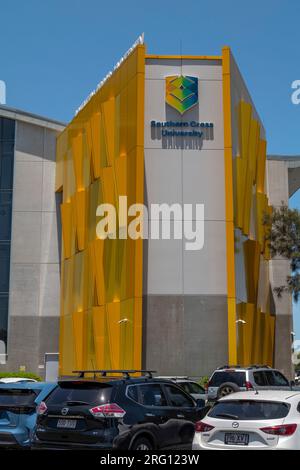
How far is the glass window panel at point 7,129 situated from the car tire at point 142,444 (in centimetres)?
3640

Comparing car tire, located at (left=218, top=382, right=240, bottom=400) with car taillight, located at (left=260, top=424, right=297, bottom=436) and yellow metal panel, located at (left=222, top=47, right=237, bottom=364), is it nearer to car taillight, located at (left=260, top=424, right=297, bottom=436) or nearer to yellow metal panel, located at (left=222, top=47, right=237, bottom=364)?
yellow metal panel, located at (left=222, top=47, right=237, bottom=364)

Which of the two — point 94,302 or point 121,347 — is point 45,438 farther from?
point 94,302

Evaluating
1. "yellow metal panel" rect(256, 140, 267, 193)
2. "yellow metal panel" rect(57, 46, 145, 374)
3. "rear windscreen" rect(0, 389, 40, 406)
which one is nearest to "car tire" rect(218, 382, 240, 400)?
"rear windscreen" rect(0, 389, 40, 406)

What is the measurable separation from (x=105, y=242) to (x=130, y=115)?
644cm

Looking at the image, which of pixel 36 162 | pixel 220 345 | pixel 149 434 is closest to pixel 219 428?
pixel 149 434

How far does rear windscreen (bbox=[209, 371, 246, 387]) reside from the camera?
20.0m

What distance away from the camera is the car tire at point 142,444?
1016 centimetres

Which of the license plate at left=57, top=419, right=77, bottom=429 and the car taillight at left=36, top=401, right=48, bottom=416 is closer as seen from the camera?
the license plate at left=57, top=419, right=77, bottom=429

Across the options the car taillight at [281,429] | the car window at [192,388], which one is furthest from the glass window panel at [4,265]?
the car taillight at [281,429]

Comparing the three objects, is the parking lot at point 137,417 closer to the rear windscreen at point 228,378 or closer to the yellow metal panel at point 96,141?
the rear windscreen at point 228,378

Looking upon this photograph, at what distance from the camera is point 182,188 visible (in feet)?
99.9

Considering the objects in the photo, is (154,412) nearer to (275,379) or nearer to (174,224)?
(275,379)

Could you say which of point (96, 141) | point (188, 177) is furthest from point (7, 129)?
point (188, 177)

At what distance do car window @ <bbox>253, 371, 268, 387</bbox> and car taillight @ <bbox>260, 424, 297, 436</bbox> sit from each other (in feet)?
37.2
